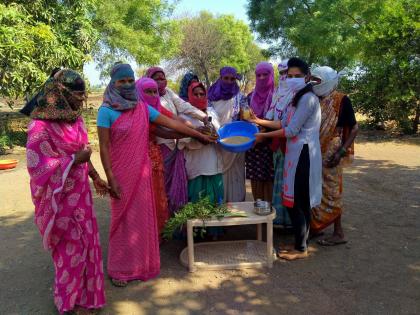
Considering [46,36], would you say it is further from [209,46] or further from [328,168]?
[209,46]

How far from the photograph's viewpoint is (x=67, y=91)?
7.70 ft

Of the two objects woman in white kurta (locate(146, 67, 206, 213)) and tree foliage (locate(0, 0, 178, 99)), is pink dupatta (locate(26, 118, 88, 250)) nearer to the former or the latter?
woman in white kurta (locate(146, 67, 206, 213))

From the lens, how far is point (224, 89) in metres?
3.75

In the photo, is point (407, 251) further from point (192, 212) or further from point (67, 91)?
point (67, 91)

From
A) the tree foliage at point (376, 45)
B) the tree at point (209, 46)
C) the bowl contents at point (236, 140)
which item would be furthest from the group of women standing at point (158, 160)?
the tree at point (209, 46)

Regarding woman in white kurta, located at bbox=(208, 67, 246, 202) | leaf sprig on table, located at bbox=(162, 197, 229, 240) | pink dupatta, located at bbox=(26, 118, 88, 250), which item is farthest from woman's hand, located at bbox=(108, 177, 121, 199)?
woman in white kurta, located at bbox=(208, 67, 246, 202)

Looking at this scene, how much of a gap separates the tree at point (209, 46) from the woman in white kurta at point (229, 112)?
2348cm

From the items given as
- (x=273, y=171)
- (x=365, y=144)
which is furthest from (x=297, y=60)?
(x=365, y=144)

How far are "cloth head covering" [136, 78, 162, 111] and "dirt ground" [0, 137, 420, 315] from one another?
145cm

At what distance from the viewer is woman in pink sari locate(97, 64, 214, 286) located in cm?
284

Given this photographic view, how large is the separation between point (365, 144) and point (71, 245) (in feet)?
27.5

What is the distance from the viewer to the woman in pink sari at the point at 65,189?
230cm

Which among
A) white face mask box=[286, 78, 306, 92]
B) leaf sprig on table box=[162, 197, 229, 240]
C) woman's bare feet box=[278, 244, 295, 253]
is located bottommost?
woman's bare feet box=[278, 244, 295, 253]

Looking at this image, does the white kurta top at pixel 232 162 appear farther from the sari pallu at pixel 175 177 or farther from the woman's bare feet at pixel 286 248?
the woman's bare feet at pixel 286 248
